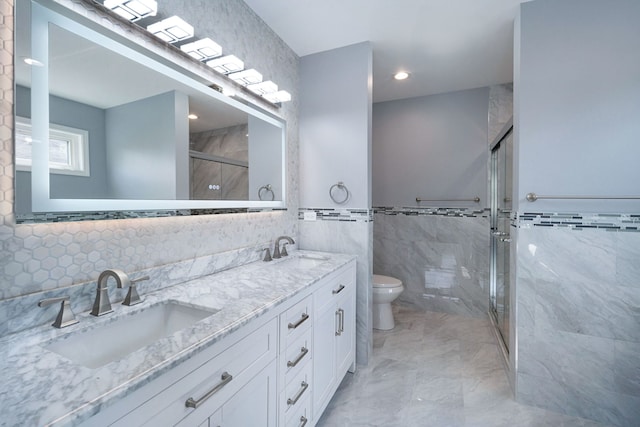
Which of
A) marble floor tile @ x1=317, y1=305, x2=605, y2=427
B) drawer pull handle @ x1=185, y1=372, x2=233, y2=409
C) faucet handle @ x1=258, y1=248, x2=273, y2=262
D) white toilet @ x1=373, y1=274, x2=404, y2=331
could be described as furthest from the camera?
white toilet @ x1=373, y1=274, x2=404, y2=331

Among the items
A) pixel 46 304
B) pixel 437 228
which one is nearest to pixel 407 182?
pixel 437 228

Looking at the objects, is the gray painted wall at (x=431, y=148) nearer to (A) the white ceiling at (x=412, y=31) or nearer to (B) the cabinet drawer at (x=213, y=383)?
(A) the white ceiling at (x=412, y=31)

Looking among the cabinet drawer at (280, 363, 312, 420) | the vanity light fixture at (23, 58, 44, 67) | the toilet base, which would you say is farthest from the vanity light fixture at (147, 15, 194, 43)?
the toilet base

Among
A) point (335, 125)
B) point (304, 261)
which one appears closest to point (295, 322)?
point (304, 261)

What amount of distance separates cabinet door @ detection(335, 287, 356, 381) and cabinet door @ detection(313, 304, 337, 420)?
3.0 inches

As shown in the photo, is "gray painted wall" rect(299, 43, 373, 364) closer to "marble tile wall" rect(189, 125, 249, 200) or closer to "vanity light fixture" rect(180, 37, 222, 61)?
"marble tile wall" rect(189, 125, 249, 200)

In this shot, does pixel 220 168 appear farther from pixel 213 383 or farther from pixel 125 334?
pixel 213 383

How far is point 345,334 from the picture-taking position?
1.91 m

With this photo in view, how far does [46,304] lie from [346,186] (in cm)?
179

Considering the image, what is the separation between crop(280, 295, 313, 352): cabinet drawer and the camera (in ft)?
3.92

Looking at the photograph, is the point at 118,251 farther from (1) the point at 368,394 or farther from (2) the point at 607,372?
(2) the point at 607,372

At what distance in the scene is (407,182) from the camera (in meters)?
3.44

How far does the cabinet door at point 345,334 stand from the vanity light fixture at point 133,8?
5.65 feet

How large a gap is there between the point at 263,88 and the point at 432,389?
2276mm
